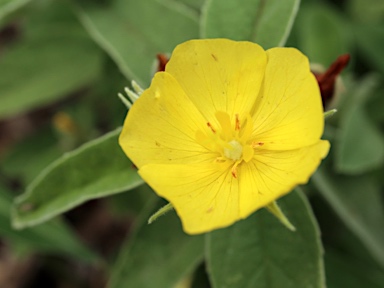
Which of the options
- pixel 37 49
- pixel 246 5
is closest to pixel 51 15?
pixel 37 49

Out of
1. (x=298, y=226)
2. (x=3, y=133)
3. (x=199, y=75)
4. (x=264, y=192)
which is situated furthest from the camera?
(x=3, y=133)

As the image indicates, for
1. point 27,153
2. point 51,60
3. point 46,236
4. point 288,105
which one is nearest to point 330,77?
point 288,105

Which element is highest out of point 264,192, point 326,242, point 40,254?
point 264,192

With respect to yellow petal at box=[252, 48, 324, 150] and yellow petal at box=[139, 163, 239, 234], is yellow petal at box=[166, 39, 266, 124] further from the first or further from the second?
yellow petal at box=[139, 163, 239, 234]

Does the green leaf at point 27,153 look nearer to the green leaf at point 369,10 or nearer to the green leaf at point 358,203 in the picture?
the green leaf at point 358,203

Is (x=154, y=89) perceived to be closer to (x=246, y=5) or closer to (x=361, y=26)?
(x=246, y=5)

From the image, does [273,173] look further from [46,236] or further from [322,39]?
[46,236]

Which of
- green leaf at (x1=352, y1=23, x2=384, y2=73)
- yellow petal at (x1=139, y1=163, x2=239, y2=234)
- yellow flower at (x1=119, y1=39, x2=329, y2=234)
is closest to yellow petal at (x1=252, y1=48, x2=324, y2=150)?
yellow flower at (x1=119, y1=39, x2=329, y2=234)
